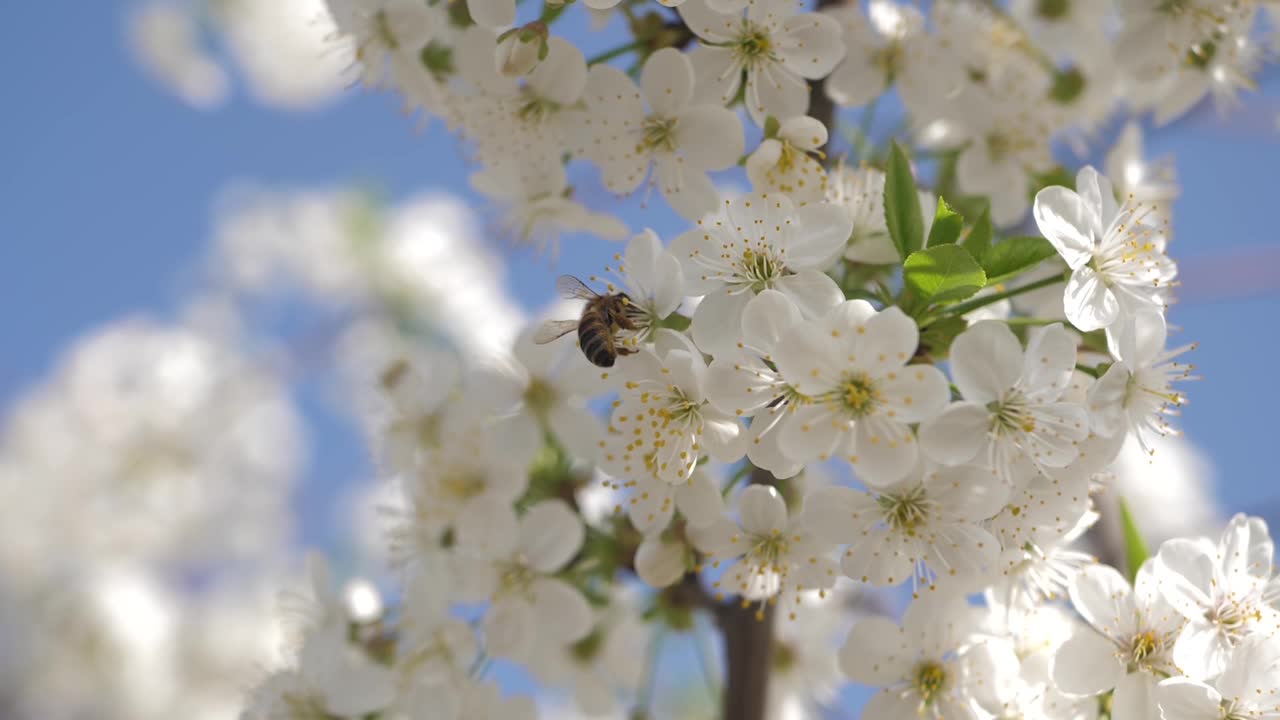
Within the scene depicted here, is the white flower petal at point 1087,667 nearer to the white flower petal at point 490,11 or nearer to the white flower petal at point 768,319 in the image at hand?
the white flower petal at point 768,319

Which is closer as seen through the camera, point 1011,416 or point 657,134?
point 1011,416

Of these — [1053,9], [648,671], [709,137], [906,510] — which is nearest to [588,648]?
[648,671]

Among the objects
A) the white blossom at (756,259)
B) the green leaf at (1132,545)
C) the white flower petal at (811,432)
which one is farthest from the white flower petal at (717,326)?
the green leaf at (1132,545)

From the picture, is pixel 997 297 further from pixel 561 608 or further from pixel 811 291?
pixel 561 608

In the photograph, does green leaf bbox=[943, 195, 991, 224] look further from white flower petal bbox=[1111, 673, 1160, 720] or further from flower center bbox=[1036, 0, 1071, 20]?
white flower petal bbox=[1111, 673, 1160, 720]

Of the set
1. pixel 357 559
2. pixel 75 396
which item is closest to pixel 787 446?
pixel 357 559

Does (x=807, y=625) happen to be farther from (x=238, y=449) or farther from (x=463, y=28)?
(x=238, y=449)

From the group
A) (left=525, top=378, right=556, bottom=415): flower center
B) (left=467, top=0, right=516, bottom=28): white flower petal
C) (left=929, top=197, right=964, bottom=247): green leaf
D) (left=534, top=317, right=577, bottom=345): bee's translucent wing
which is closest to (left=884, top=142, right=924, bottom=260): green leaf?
(left=929, top=197, right=964, bottom=247): green leaf
